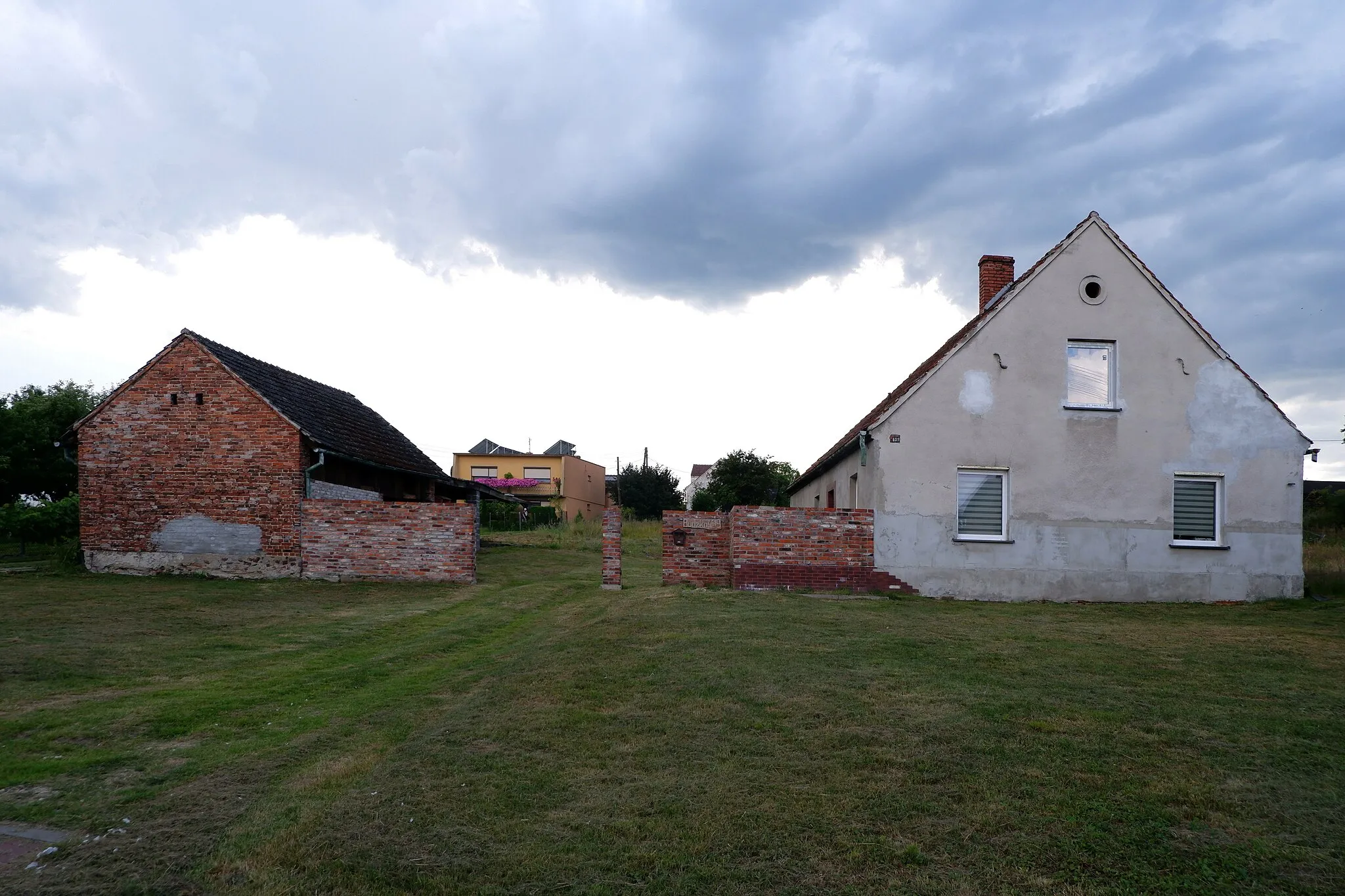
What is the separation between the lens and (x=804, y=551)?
622 inches

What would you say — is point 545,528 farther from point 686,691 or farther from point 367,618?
point 686,691

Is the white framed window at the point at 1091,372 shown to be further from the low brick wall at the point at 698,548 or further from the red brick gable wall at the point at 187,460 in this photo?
the red brick gable wall at the point at 187,460

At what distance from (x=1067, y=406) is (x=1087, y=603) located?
138 inches

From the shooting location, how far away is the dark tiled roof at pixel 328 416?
19578 millimetres

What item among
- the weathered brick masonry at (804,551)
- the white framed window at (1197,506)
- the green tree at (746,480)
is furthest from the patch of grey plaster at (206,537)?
the green tree at (746,480)

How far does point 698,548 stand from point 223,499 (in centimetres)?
1042

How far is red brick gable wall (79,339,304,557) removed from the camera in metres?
19.0

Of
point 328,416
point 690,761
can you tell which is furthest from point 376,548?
point 690,761

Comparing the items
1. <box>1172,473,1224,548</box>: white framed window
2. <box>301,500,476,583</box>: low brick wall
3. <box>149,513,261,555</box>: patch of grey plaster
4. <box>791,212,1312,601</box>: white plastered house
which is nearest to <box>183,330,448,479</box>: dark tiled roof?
<box>301,500,476,583</box>: low brick wall

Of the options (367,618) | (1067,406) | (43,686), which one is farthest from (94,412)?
(1067,406)

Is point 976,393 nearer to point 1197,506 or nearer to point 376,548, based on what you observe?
point 1197,506

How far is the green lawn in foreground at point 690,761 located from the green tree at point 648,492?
50.1m

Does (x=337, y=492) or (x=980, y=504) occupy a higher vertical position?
(x=980, y=504)

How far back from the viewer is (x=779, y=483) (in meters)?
61.8
